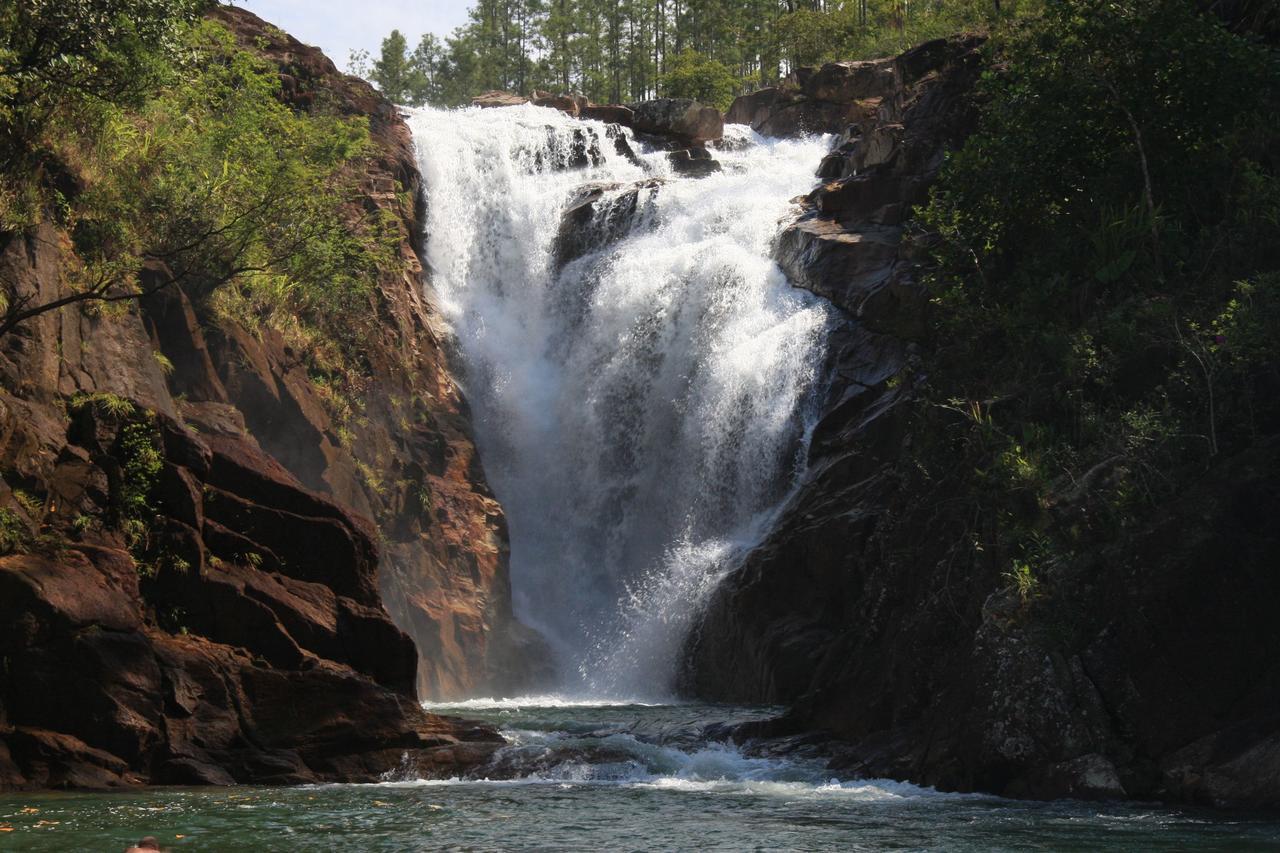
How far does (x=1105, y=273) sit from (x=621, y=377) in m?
14.9

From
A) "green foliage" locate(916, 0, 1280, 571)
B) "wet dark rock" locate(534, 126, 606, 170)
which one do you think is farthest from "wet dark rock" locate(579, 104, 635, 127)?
"green foliage" locate(916, 0, 1280, 571)

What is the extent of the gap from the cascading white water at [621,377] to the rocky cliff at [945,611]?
1453 mm

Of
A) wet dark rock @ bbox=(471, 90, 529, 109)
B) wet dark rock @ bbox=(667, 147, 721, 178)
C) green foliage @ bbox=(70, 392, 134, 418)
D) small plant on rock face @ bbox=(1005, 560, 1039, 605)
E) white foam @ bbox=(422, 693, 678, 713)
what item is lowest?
white foam @ bbox=(422, 693, 678, 713)

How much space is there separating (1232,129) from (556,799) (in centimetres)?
1662

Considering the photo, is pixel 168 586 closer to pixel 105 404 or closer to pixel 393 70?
pixel 105 404

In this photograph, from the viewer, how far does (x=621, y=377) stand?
1355 inches

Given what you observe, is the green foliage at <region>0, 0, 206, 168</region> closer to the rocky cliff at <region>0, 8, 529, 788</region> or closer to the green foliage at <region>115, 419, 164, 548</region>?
the rocky cliff at <region>0, 8, 529, 788</region>

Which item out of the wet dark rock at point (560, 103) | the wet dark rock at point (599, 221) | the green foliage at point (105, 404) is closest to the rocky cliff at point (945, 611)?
the wet dark rock at point (599, 221)

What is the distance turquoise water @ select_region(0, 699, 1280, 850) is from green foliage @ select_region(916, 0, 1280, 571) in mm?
4246

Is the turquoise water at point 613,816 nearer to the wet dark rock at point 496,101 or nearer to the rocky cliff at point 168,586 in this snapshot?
the rocky cliff at point 168,586

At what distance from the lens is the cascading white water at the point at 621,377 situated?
29.9 meters

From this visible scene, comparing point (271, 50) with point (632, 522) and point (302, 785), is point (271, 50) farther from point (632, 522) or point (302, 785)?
point (302, 785)

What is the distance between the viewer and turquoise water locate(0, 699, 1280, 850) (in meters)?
12.8

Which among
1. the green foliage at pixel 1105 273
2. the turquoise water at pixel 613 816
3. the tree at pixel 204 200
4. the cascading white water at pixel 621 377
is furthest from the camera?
the cascading white water at pixel 621 377
